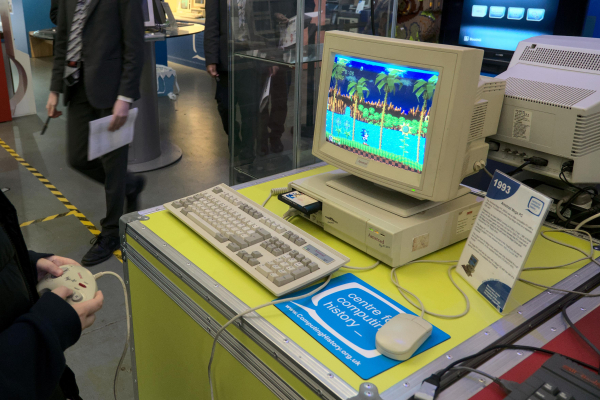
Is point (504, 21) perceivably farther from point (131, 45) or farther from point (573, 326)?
point (573, 326)

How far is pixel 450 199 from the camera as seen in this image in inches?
45.3

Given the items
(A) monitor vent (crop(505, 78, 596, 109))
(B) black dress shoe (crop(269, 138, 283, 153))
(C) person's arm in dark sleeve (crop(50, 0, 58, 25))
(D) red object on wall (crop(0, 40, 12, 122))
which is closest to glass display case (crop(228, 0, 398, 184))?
(B) black dress shoe (crop(269, 138, 283, 153))

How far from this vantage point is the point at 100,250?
2510 mm

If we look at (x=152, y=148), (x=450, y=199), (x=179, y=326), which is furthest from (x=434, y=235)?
(x=152, y=148)

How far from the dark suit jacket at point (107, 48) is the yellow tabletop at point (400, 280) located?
43.7 inches

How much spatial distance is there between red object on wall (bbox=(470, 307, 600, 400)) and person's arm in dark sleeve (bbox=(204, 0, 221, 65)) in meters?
2.75

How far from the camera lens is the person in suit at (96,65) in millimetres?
2133

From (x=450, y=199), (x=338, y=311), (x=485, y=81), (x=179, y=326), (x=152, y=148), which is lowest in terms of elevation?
(x=152, y=148)

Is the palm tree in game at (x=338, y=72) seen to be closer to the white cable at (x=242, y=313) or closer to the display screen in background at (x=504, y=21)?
the white cable at (x=242, y=313)

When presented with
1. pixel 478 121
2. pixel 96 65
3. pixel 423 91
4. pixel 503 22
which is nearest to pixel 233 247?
pixel 423 91

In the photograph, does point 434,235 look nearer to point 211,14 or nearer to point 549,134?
point 549,134

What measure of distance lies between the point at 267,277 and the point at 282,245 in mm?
112

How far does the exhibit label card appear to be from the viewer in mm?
911

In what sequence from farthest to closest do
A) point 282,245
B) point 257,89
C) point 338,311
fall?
point 257,89 < point 282,245 < point 338,311
